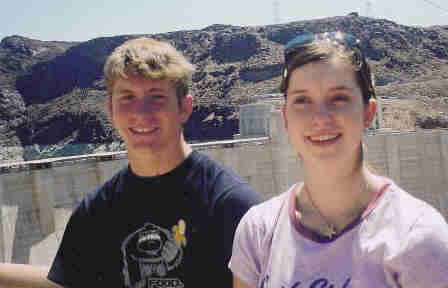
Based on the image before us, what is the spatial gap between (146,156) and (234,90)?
187ft

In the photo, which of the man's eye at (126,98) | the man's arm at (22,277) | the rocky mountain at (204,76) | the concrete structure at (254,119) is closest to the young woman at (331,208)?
the man's eye at (126,98)

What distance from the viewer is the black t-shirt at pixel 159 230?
5.79ft

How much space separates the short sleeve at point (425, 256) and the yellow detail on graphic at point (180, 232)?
33.2 inches

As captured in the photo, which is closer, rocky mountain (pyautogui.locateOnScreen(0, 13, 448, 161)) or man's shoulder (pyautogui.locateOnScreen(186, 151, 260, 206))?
man's shoulder (pyautogui.locateOnScreen(186, 151, 260, 206))

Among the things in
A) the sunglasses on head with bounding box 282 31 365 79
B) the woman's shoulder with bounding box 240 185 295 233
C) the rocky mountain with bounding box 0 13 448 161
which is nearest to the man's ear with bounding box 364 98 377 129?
the sunglasses on head with bounding box 282 31 365 79

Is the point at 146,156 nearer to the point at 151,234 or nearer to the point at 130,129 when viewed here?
the point at 130,129

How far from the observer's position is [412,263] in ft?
3.68

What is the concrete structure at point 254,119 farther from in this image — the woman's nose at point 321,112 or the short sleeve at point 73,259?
the woman's nose at point 321,112

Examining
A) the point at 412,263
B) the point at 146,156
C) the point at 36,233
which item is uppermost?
the point at 146,156

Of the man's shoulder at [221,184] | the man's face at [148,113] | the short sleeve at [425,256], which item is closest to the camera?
the short sleeve at [425,256]

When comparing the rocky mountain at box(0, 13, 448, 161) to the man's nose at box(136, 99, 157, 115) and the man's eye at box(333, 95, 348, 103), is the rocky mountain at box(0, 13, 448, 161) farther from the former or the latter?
the man's eye at box(333, 95, 348, 103)

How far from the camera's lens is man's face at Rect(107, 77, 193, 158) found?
1.85m

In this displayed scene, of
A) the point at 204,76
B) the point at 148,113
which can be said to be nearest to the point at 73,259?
the point at 148,113

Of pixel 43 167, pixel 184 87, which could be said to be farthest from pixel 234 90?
pixel 184 87
